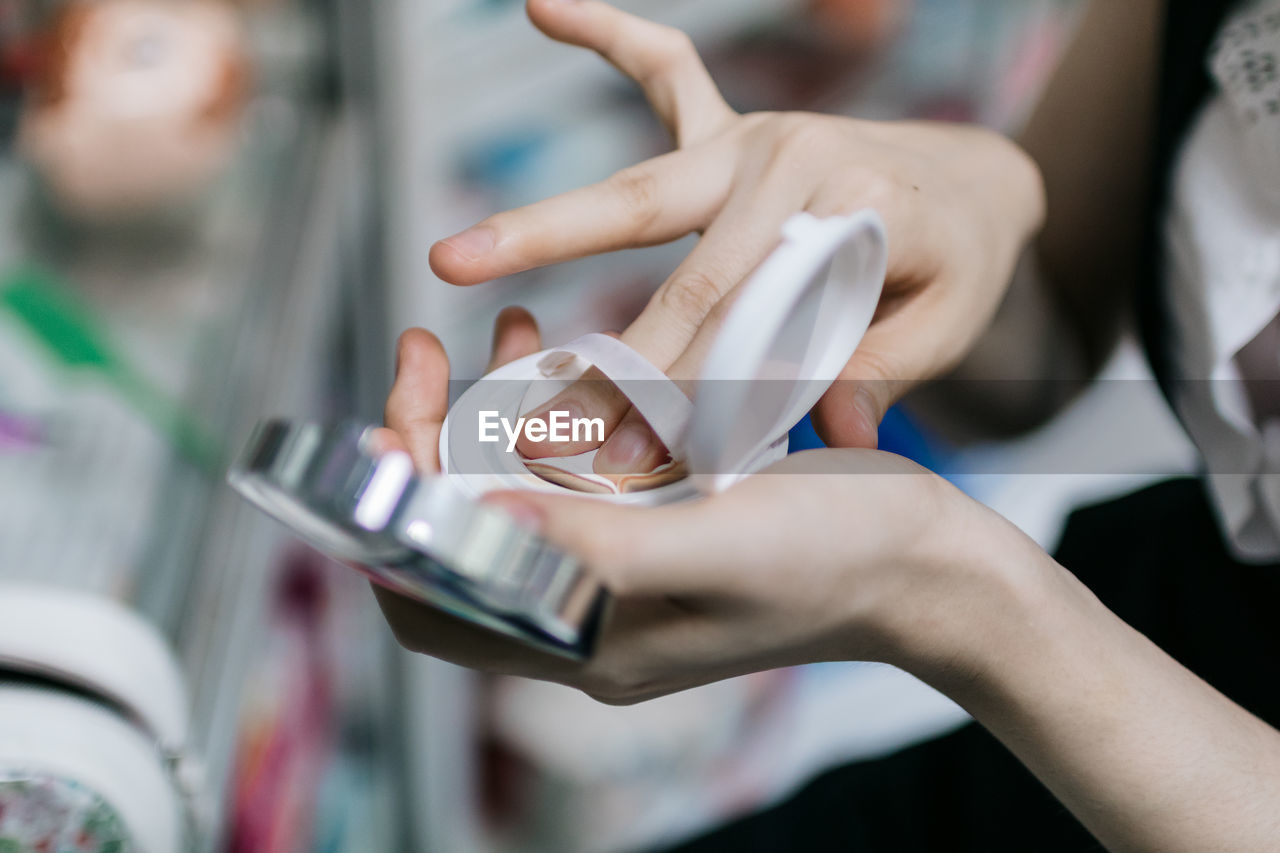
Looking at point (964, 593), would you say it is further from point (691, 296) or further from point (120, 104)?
point (120, 104)

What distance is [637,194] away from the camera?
0.46 metres

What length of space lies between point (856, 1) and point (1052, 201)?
0.41 metres

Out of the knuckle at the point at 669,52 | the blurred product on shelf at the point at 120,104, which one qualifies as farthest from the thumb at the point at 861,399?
the blurred product on shelf at the point at 120,104

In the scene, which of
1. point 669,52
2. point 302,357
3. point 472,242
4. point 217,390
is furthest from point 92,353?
point 669,52

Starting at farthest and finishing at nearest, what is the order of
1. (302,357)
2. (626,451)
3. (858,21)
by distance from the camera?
(858,21)
(302,357)
(626,451)

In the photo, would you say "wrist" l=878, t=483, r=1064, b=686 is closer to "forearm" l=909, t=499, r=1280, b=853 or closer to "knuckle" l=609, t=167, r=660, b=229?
"forearm" l=909, t=499, r=1280, b=853

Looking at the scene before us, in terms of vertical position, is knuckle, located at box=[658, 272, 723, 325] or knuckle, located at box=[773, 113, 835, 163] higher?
knuckle, located at box=[773, 113, 835, 163]

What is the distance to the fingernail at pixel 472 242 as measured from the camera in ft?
1.32

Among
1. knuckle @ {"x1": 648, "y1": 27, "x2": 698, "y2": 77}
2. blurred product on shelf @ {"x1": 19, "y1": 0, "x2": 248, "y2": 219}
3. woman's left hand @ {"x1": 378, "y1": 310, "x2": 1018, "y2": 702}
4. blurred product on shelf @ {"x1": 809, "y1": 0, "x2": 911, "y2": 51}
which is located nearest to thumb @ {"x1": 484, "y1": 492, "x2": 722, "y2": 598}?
woman's left hand @ {"x1": 378, "y1": 310, "x2": 1018, "y2": 702}

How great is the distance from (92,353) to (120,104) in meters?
0.22

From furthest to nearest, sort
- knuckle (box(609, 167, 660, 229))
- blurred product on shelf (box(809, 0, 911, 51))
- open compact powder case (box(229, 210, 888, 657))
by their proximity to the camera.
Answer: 1. blurred product on shelf (box(809, 0, 911, 51))
2. knuckle (box(609, 167, 660, 229))
3. open compact powder case (box(229, 210, 888, 657))

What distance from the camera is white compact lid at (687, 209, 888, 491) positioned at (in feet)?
0.95

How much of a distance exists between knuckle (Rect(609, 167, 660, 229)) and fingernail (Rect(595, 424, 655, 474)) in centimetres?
14

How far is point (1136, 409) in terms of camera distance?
115cm
